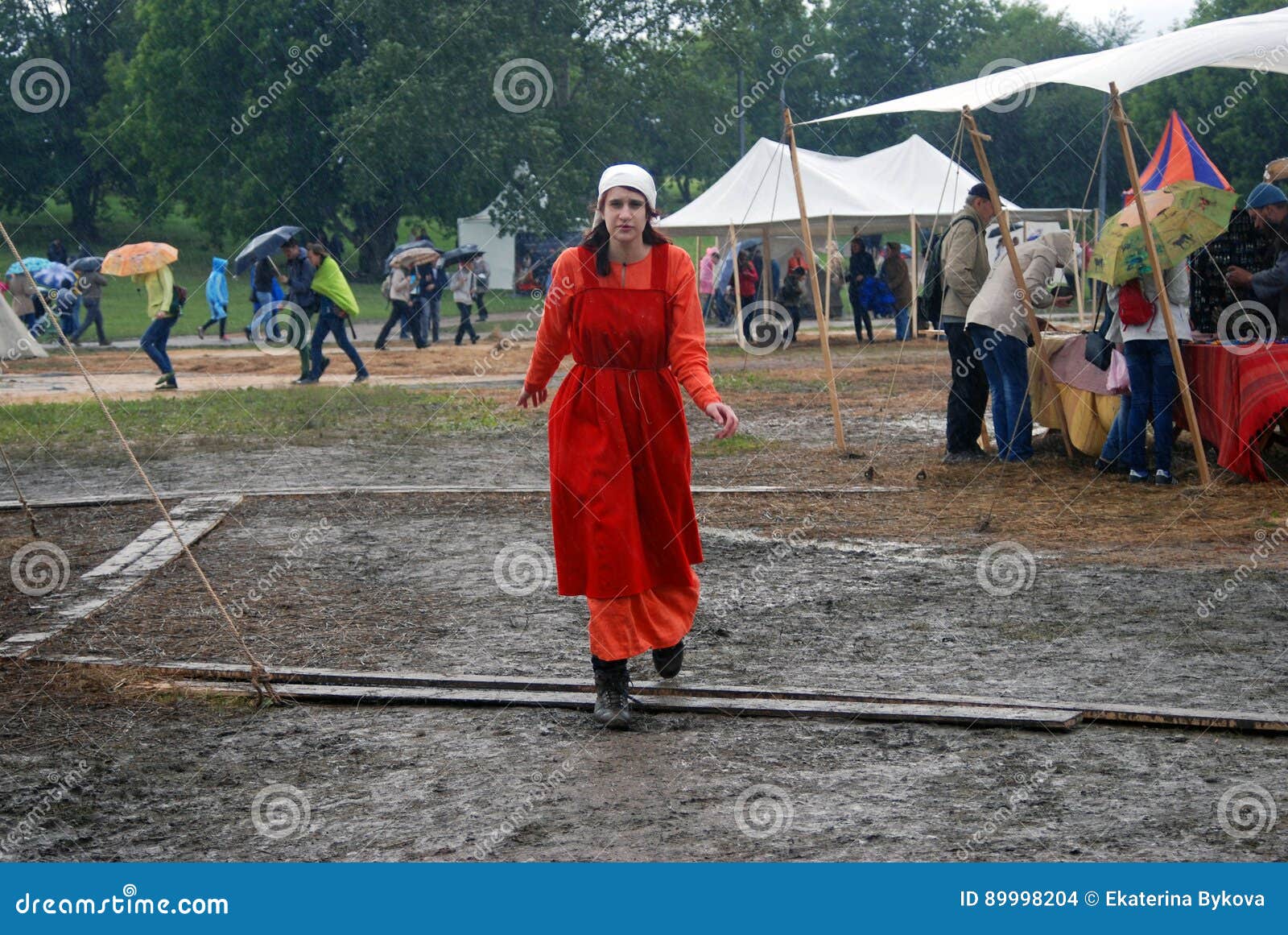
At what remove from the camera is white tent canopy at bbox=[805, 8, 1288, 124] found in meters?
9.55

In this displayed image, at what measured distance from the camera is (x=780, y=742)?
497 cm

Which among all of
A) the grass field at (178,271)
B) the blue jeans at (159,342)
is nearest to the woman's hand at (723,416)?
the blue jeans at (159,342)

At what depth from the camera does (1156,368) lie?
1032 cm

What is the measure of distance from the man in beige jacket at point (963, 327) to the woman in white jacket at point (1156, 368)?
1.28 metres

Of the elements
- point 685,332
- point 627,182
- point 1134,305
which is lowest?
point 1134,305

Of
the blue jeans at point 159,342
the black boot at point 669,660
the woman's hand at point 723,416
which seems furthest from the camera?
the blue jeans at point 159,342

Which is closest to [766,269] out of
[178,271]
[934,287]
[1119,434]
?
[934,287]

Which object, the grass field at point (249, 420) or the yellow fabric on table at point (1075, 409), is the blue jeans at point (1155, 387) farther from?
the grass field at point (249, 420)

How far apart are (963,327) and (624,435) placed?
22.2 feet

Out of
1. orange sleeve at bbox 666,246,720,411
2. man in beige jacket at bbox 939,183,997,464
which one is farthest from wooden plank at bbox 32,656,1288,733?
man in beige jacket at bbox 939,183,997,464

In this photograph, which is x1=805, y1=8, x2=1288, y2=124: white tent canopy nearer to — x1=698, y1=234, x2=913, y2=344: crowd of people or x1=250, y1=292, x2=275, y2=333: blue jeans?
x1=698, y1=234, x2=913, y2=344: crowd of people

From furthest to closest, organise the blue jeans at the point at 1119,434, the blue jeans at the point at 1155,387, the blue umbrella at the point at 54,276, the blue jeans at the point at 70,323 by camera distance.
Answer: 1. the blue jeans at the point at 70,323
2. the blue umbrella at the point at 54,276
3. the blue jeans at the point at 1119,434
4. the blue jeans at the point at 1155,387

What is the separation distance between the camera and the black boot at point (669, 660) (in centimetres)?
568

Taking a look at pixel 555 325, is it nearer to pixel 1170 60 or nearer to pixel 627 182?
pixel 627 182
